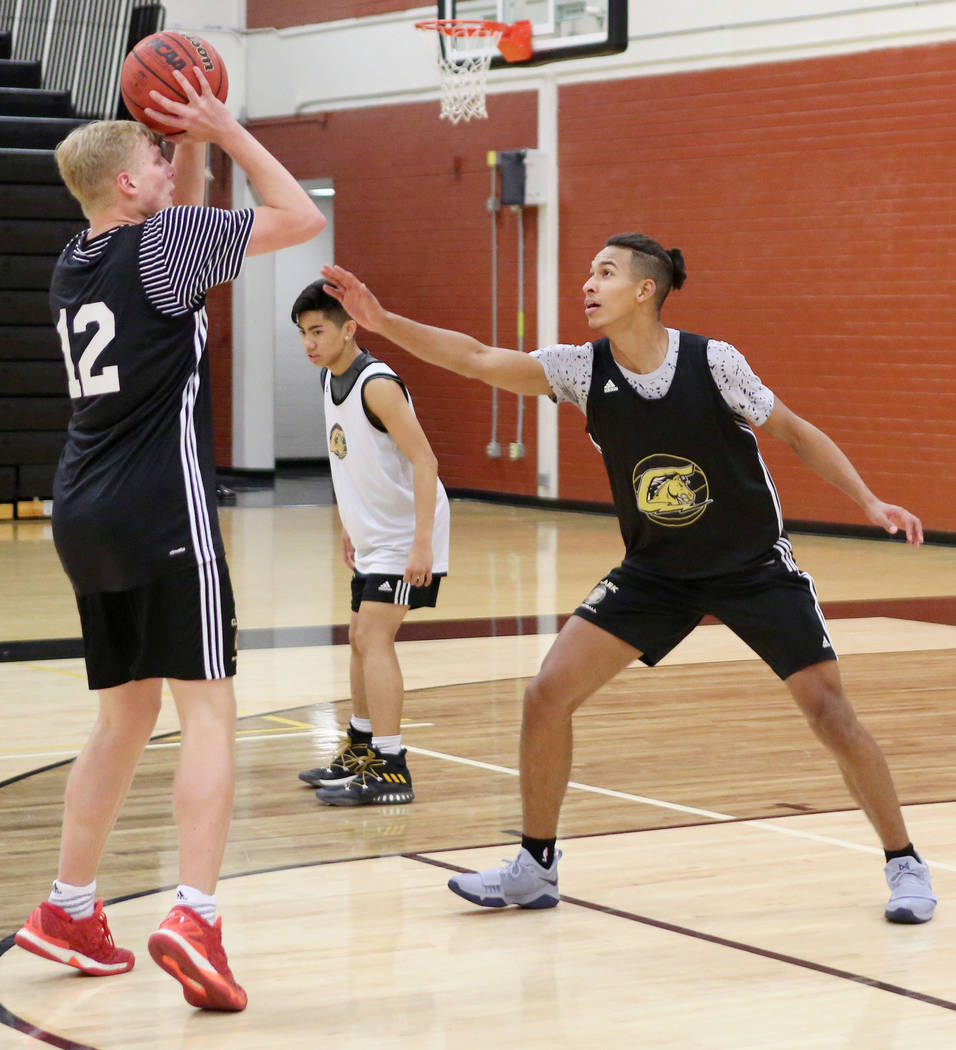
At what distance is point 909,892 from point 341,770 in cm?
190

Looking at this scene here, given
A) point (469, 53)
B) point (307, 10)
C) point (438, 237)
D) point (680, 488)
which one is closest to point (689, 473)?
point (680, 488)

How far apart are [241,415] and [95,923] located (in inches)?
596

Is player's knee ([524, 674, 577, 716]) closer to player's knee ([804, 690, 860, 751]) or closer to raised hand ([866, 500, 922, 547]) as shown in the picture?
player's knee ([804, 690, 860, 751])

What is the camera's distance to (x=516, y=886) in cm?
394

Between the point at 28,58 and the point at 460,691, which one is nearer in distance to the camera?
the point at 460,691

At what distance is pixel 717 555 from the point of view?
13.0 feet

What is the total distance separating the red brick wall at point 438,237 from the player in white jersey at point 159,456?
481 inches

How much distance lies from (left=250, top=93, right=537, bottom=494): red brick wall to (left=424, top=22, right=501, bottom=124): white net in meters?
0.51

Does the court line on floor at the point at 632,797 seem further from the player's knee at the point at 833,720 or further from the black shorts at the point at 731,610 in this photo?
the black shorts at the point at 731,610

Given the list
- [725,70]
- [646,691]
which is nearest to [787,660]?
[646,691]

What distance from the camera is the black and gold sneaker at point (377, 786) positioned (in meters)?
5.03

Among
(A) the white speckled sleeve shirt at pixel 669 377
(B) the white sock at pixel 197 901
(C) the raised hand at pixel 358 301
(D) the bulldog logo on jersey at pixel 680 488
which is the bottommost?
(B) the white sock at pixel 197 901

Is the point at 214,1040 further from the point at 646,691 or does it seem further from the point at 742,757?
the point at 646,691

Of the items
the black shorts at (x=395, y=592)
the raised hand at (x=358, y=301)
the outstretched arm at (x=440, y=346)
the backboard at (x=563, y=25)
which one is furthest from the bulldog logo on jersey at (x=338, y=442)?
the backboard at (x=563, y=25)
